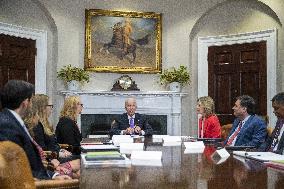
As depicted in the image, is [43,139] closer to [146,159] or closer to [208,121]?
Answer: [146,159]

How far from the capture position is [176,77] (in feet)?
26.8

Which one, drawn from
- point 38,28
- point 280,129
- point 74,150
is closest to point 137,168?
point 280,129

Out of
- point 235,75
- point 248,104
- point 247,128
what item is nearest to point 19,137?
point 247,128

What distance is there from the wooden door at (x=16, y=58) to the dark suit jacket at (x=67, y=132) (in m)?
2.70

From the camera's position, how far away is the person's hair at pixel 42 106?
4082mm

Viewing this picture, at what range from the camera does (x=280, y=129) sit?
3814 mm

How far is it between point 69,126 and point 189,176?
9.75 feet

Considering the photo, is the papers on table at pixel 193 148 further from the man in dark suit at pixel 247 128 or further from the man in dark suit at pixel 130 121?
the man in dark suit at pixel 130 121

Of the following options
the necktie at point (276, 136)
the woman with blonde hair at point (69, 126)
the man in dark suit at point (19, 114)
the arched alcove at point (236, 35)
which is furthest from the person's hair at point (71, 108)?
the arched alcove at point (236, 35)

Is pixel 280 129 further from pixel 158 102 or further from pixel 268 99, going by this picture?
pixel 158 102

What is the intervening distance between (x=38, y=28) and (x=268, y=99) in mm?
4579

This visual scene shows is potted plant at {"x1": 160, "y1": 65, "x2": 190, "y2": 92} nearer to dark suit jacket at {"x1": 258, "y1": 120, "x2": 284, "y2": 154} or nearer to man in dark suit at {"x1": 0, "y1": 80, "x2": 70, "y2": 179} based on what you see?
dark suit jacket at {"x1": 258, "y1": 120, "x2": 284, "y2": 154}

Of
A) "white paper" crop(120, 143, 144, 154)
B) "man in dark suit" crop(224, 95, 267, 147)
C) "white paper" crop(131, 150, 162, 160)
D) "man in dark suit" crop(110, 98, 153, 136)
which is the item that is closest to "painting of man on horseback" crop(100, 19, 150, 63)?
"man in dark suit" crop(110, 98, 153, 136)

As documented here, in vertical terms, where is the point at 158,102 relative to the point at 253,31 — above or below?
below
